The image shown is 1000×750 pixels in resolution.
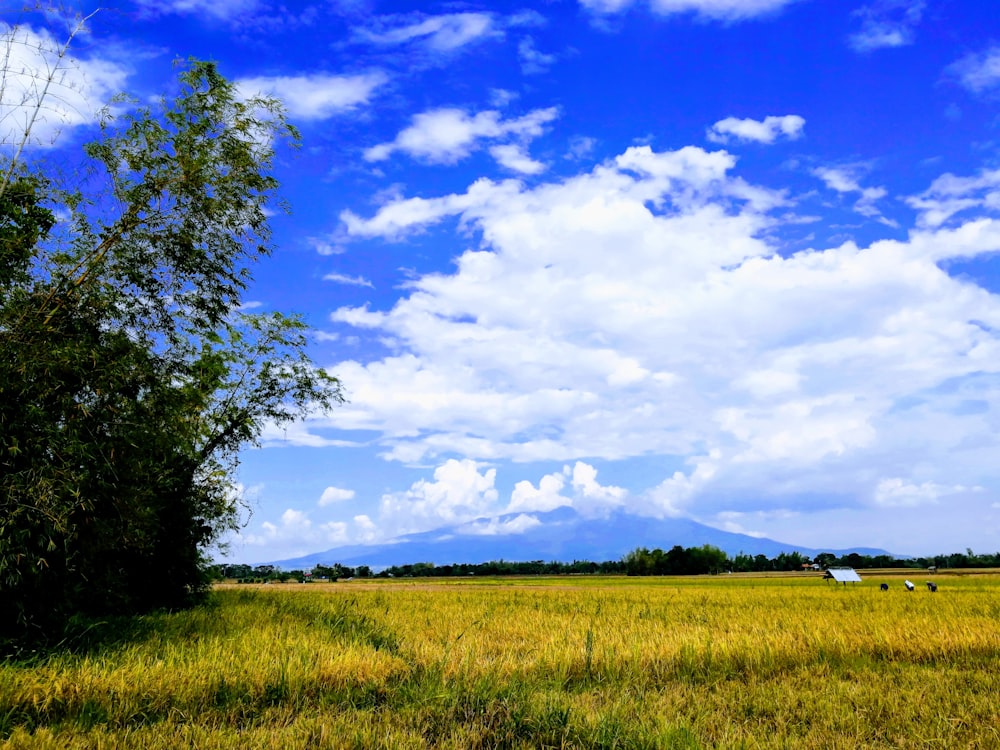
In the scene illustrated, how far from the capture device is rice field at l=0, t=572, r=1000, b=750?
673cm

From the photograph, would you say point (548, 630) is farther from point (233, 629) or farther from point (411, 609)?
point (411, 609)

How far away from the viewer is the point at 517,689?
27.5 feet

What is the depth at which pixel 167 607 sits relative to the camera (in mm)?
19641

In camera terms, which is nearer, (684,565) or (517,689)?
(517,689)

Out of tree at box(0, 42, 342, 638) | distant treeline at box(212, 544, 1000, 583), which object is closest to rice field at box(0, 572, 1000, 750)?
tree at box(0, 42, 342, 638)

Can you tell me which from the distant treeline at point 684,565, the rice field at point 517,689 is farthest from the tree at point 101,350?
the distant treeline at point 684,565

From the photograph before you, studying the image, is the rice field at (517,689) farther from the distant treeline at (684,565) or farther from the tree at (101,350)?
the distant treeline at (684,565)

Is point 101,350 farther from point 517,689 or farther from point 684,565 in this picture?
point 684,565

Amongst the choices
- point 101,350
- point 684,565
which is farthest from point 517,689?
point 684,565

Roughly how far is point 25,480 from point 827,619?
16444mm

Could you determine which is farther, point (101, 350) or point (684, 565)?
point (684, 565)

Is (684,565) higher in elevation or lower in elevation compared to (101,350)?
lower

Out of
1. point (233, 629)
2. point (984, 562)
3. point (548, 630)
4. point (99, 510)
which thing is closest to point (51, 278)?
point (99, 510)

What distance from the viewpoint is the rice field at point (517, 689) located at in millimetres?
6734
